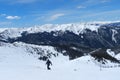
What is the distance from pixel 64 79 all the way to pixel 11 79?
542 cm

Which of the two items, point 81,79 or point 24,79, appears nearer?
point 24,79

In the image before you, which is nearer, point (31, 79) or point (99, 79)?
point (31, 79)

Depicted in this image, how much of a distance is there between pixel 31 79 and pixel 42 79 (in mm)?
1233

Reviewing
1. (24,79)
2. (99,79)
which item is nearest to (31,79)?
(24,79)

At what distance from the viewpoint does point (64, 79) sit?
2898 cm

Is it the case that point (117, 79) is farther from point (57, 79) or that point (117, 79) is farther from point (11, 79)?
point (11, 79)

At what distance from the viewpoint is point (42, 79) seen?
93.2ft

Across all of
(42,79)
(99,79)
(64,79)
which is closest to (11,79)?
(42,79)

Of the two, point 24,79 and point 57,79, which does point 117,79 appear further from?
point 24,79

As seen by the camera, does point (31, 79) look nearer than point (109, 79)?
Yes

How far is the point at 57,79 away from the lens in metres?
28.6

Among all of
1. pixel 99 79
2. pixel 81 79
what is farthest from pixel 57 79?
pixel 99 79

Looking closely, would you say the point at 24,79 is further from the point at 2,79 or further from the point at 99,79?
the point at 99,79

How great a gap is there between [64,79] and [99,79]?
3.71 m
